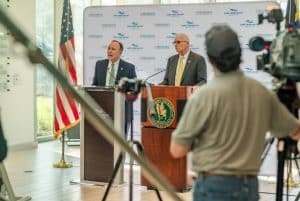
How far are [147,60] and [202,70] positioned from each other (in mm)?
1279

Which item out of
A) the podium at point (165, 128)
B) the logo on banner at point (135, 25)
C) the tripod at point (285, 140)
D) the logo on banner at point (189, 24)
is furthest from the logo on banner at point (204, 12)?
the tripod at point (285, 140)

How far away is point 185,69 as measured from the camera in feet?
18.5

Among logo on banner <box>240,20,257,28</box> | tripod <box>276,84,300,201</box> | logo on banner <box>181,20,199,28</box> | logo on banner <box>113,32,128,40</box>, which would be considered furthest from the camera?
logo on banner <box>113,32,128,40</box>

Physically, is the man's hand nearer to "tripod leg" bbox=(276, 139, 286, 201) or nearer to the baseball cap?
the baseball cap

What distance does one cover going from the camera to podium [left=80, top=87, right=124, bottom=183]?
18.1 ft

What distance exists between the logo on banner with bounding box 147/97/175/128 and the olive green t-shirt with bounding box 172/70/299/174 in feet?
9.95

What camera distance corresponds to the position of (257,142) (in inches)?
79.7

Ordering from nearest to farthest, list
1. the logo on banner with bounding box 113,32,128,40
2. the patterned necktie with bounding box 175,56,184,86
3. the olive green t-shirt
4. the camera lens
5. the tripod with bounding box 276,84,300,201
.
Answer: the olive green t-shirt → the tripod with bounding box 276,84,300,201 → the camera lens → the patterned necktie with bounding box 175,56,184,86 → the logo on banner with bounding box 113,32,128,40

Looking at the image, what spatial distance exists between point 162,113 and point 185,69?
72 cm

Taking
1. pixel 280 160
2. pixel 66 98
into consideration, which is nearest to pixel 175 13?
pixel 66 98

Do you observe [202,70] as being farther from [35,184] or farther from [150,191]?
[35,184]

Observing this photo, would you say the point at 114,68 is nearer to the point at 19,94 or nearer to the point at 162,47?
the point at 162,47

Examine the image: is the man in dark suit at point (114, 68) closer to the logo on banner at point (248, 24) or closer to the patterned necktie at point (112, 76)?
the patterned necktie at point (112, 76)

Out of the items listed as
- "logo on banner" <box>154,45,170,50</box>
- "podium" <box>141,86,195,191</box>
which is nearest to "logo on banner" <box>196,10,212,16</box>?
"logo on banner" <box>154,45,170,50</box>
